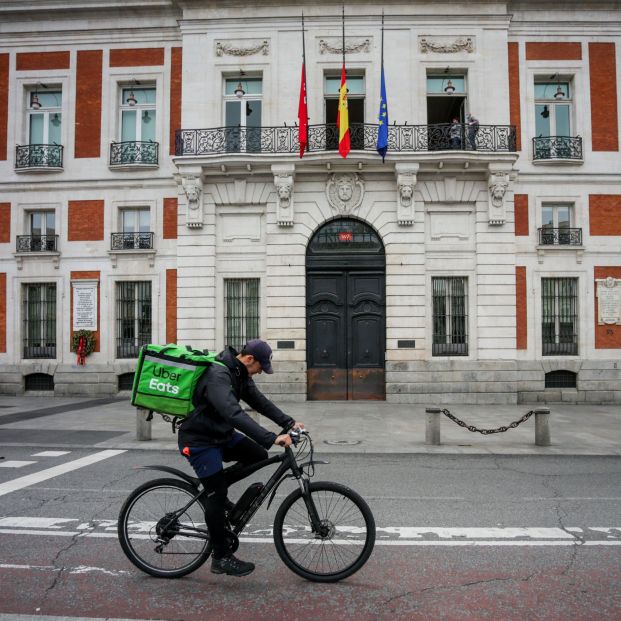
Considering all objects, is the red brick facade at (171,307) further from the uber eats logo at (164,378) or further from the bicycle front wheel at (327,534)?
the bicycle front wheel at (327,534)

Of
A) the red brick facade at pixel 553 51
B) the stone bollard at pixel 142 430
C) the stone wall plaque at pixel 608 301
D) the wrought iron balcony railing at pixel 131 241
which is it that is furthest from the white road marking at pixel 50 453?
the red brick facade at pixel 553 51

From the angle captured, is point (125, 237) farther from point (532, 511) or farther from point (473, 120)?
point (532, 511)

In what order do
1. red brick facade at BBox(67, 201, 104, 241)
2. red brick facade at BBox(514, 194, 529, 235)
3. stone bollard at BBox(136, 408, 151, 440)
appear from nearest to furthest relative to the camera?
1. stone bollard at BBox(136, 408, 151, 440)
2. red brick facade at BBox(514, 194, 529, 235)
3. red brick facade at BBox(67, 201, 104, 241)

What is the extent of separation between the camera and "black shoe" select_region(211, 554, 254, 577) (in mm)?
4016

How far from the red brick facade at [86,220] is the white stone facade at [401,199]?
55.1 inches

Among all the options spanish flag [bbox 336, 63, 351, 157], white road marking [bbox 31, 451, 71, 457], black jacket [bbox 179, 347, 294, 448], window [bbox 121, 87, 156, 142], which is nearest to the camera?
black jacket [bbox 179, 347, 294, 448]

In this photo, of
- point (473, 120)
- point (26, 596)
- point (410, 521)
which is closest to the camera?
point (26, 596)

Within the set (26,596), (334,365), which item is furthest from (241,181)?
(26,596)

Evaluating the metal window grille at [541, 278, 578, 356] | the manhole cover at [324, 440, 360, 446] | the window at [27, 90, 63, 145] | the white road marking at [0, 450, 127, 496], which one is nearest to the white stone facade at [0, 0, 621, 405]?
the metal window grille at [541, 278, 578, 356]

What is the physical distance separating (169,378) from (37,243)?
16909 millimetres

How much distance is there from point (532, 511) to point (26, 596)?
5048 millimetres

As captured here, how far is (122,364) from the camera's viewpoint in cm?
1780

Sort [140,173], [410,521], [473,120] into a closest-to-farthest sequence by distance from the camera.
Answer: [410,521], [473,120], [140,173]

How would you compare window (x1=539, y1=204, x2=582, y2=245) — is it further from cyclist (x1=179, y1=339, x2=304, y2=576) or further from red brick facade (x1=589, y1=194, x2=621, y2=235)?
cyclist (x1=179, y1=339, x2=304, y2=576)
